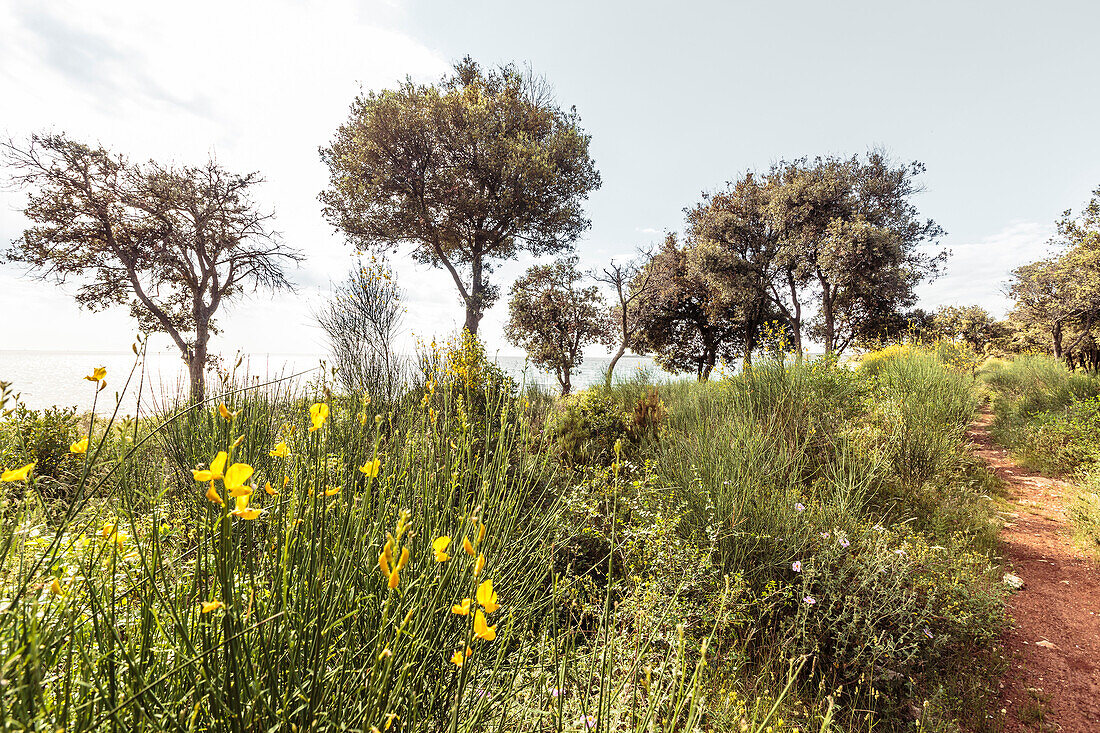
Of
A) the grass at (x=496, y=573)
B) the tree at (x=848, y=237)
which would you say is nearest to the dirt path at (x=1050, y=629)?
the grass at (x=496, y=573)

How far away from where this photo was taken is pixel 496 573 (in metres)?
1.42

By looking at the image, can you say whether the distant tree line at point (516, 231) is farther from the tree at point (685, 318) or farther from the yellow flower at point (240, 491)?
the yellow flower at point (240, 491)

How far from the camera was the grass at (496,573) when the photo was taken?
2.71 ft

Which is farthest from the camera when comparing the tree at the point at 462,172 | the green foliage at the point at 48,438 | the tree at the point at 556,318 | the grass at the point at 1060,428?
the tree at the point at 556,318

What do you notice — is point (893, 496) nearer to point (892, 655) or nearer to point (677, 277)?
point (892, 655)

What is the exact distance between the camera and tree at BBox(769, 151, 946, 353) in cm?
1281

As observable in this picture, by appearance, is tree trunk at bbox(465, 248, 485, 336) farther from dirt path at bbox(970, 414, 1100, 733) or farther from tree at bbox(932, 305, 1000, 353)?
tree at bbox(932, 305, 1000, 353)

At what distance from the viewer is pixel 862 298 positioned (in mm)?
14219

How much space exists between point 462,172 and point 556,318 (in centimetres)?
606

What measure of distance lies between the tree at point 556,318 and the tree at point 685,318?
2311mm

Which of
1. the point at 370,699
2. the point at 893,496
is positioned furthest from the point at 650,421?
the point at 370,699

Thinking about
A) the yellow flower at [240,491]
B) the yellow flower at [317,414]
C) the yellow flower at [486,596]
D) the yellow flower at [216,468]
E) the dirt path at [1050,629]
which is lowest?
the dirt path at [1050,629]

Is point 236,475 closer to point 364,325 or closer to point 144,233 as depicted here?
point 364,325

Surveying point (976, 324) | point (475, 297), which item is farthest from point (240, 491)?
point (976, 324)
